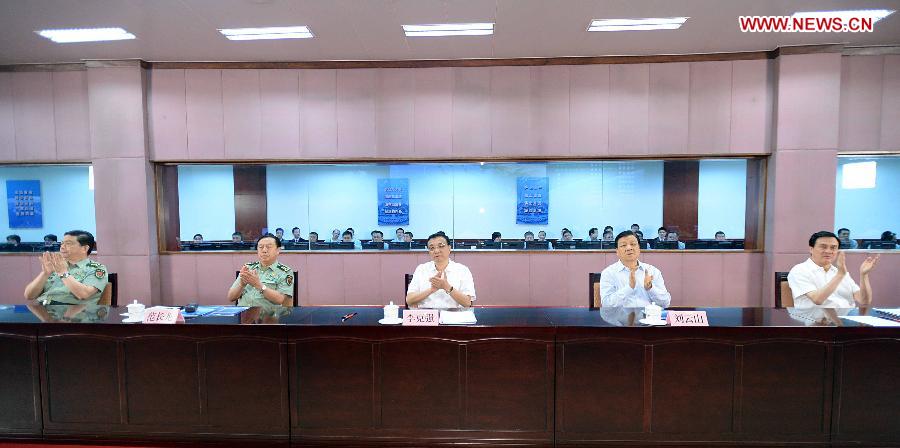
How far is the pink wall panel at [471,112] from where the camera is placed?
4.93 m

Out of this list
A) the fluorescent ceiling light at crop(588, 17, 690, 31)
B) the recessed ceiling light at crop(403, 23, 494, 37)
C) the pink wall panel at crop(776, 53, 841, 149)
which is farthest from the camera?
the pink wall panel at crop(776, 53, 841, 149)

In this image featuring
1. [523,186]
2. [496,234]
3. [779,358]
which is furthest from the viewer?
[523,186]

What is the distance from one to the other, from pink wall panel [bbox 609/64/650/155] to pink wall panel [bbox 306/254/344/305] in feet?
12.0

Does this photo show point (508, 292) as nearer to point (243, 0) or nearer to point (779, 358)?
point (779, 358)

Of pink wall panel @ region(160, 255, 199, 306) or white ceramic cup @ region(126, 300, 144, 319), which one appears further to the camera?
pink wall panel @ region(160, 255, 199, 306)

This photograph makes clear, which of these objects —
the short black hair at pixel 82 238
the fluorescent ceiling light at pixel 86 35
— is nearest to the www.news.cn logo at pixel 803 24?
the short black hair at pixel 82 238

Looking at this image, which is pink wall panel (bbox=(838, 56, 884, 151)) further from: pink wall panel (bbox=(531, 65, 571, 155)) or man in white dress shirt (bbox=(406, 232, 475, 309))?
man in white dress shirt (bbox=(406, 232, 475, 309))

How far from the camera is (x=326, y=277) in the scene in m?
5.20

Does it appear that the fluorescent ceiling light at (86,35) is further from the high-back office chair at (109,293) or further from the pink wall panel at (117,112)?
the high-back office chair at (109,293)

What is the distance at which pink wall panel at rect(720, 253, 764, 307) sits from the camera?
4918 millimetres

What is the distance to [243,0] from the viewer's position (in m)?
3.45

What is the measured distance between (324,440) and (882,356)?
290 cm

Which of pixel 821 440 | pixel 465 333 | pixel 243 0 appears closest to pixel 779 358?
pixel 821 440

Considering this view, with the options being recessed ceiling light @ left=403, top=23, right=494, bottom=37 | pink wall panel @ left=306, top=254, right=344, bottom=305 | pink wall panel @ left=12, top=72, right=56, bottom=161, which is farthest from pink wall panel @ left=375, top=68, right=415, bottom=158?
pink wall panel @ left=12, top=72, right=56, bottom=161
